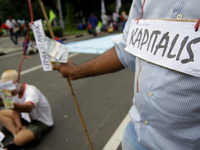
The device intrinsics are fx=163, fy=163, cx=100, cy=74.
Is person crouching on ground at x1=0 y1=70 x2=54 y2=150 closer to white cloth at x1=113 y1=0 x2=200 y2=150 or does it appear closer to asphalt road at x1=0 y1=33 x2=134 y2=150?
asphalt road at x1=0 y1=33 x2=134 y2=150

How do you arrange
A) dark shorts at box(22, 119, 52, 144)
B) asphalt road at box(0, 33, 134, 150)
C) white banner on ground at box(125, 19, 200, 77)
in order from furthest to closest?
asphalt road at box(0, 33, 134, 150) < dark shorts at box(22, 119, 52, 144) < white banner on ground at box(125, 19, 200, 77)

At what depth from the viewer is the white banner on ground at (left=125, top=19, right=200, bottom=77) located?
2.18 ft

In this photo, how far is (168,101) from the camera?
0.75 meters

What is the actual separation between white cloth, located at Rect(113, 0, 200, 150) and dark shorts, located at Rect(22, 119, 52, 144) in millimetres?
1660

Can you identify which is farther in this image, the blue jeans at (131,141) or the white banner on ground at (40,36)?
the white banner on ground at (40,36)

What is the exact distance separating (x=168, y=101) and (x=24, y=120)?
2.18 metres

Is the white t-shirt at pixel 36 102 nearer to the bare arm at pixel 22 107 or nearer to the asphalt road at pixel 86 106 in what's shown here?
the bare arm at pixel 22 107

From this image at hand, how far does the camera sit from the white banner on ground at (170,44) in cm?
66

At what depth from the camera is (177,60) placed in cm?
71

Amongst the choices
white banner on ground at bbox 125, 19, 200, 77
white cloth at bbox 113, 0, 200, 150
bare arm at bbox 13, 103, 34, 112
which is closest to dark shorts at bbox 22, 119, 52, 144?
bare arm at bbox 13, 103, 34, 112

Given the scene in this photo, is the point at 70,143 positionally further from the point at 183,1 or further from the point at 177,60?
the point at 183,1

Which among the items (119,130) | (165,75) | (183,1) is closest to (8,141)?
(119,130)

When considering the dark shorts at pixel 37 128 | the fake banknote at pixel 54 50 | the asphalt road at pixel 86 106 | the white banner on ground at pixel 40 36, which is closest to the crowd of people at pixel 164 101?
the fake banknote at pixel 54 50

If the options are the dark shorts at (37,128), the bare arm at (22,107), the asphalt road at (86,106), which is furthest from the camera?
the asphalt road at (86,106)
